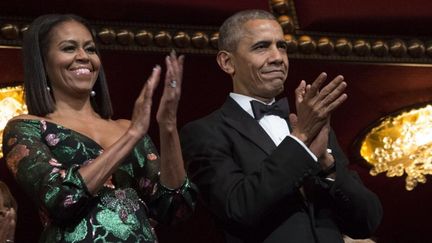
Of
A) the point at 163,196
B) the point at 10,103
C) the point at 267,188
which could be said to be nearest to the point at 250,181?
the point at 267,188

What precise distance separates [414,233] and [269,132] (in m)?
1.53

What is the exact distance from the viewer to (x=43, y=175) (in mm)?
2230

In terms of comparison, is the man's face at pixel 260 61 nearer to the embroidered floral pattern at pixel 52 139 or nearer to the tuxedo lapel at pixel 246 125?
the tuxedo lapel at pixel 246 125

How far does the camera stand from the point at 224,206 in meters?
2.40

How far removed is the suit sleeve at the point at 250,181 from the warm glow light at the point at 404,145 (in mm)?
1189

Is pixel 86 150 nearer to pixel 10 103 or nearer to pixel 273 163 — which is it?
pixel 273 163

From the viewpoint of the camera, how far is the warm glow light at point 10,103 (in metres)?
3.12

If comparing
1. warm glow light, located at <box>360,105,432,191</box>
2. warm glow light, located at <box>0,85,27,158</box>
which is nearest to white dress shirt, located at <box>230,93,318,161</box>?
warm glow light, located at <box>0,85,27,158</box>

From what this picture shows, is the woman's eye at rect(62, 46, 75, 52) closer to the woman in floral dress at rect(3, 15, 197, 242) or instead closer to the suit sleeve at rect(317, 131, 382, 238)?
the woman in floral dress at rect(3, 15, 197, 242)

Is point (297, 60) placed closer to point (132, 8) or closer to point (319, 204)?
point (132, 8)

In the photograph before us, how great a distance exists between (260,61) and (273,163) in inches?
13.9

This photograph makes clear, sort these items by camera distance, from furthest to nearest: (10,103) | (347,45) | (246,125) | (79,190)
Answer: (347,45) < (10,103) < (246,125) < (79,190)

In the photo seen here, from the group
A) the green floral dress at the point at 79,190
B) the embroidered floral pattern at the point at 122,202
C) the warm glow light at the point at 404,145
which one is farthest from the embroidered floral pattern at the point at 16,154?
the warm glow light at the point at 404,145

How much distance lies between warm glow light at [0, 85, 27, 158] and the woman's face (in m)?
0.67
